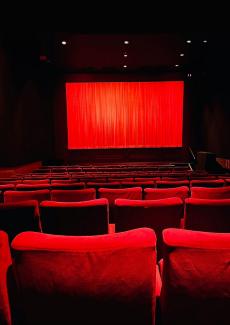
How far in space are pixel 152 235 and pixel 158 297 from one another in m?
0.53

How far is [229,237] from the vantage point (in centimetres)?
112

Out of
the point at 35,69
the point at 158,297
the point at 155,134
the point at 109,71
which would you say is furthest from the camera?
the point at 155,134

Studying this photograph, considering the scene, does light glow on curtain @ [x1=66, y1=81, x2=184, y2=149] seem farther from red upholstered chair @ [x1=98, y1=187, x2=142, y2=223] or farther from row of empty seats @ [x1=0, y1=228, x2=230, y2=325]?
row of empty seats @ [x1=0, y1=228, x2=230, y2=325]

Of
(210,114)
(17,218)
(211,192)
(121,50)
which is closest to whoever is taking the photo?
(17,218)

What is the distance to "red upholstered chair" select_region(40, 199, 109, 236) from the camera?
2.19 metres

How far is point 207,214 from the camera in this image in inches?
88.9

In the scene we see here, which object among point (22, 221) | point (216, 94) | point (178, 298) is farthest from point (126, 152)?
→ point (178, 298)

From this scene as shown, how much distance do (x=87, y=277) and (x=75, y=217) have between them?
1152 mm

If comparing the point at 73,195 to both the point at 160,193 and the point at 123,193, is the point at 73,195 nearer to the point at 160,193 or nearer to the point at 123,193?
the point at 123,193

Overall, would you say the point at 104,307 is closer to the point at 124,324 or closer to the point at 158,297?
the point at 124,324

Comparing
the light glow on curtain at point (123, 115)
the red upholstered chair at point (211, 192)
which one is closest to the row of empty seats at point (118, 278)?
the red upholstered chair at point (211, 192)

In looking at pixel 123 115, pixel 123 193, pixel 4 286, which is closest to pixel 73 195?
pixel 123 193

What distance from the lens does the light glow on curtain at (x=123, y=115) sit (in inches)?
569

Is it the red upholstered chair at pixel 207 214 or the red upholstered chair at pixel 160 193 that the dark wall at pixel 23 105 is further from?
the red upholstered chair at pixel 207 214
